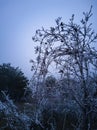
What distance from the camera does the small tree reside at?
20.9m

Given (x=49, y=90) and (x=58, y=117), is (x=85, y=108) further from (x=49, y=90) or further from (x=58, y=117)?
(x=58, y=117)

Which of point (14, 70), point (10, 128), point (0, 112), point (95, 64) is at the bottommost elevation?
point (10, 128)

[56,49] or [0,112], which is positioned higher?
[56,49]

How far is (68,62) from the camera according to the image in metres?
4.13

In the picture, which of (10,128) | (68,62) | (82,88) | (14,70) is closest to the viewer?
(68,62)

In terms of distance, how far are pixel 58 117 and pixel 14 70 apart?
13.9 m

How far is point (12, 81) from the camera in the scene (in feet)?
70.6

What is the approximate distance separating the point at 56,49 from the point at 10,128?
3643 millimetres

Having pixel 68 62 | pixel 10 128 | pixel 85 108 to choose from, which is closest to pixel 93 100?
pixel 85 108

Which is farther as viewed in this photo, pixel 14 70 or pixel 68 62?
pixel 14 70

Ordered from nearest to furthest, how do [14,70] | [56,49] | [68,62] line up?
[56,49] → [68,62] → [14,70]

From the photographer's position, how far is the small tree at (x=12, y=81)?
20.9m

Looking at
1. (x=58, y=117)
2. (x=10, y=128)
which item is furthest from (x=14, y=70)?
(x=10, y=128)

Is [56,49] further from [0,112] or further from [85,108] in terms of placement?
[0,112]
